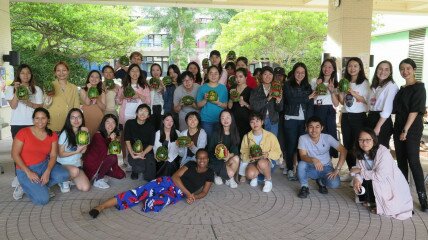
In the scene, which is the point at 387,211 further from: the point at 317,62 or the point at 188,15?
the point at 188,15

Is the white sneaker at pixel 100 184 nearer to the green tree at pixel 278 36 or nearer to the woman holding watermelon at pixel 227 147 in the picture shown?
the woman holding watermelon at pixel 227 147

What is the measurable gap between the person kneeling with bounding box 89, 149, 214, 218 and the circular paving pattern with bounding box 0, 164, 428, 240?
9 centimetres

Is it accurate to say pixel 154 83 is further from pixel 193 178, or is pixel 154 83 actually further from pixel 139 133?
pixel 193 178

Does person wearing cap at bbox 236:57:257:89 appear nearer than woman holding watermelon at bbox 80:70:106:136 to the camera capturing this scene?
No

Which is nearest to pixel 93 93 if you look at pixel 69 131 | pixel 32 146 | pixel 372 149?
pixel 69 131

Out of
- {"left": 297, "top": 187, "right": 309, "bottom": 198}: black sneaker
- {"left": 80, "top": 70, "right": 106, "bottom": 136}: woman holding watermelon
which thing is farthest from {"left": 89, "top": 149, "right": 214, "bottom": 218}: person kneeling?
{"left": 80, "top": 70, "right": 106, "bottom": 136}: woman holding watermelon

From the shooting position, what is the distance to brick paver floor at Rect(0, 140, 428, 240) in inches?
145

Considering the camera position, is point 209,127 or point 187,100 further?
point 209,127

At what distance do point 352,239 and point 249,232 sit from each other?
1.01 metres

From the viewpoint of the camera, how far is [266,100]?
531 centimetres

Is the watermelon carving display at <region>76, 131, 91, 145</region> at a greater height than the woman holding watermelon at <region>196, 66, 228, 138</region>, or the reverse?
the woman holding watermelon at <region>196, 66, 228, 138</region>

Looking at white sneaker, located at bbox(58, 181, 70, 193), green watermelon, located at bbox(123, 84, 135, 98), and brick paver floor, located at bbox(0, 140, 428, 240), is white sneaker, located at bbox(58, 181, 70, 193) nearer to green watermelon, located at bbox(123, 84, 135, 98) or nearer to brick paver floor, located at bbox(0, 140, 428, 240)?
brick paver floor, located at bbox(0, 140, 428, 240)

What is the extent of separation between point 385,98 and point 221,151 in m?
2.14

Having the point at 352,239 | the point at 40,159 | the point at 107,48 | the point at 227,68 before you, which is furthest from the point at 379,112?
the point at 107,48
